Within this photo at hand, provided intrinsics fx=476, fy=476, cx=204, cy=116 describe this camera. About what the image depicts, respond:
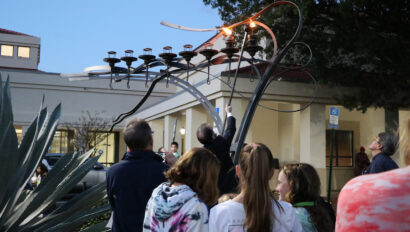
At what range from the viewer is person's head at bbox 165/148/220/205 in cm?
275

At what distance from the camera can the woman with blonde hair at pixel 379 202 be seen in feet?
3.41

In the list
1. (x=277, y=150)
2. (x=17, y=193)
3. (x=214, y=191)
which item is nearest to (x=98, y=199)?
(x=17, y=193)

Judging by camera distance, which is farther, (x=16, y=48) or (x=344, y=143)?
(x=16, y=48)

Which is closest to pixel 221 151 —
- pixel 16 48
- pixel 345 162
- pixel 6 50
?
pixel 345 162

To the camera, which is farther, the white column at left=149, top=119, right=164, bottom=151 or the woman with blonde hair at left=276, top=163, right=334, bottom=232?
the white column at left=149, top=119, right=164, bottom=151

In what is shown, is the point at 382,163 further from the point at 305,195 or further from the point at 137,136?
the point at 137,136

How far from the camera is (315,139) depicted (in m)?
16.4

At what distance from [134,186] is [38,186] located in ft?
3.18

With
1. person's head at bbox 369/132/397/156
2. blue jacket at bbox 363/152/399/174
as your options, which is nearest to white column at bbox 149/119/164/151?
person's head at bbox 369/132/397/156

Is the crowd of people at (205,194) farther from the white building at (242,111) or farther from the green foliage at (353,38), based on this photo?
the green foliage at (353,38)

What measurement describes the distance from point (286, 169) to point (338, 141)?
63.4 ft

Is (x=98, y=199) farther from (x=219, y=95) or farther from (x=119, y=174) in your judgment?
(x=219, y=95)

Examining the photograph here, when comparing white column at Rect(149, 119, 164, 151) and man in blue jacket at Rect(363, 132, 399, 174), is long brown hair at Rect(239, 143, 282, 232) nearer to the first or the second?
man in blue jacket at Rect(363, 132, 399, 174)

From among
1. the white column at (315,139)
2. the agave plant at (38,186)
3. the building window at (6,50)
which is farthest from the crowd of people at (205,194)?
the building window at (6,50)
